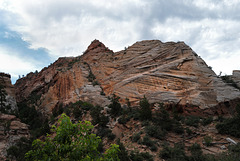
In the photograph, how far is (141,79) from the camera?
23391 mm

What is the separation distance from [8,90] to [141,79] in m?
33.8

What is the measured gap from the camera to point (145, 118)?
52.9ft

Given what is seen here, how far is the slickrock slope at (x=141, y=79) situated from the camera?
18.6 m

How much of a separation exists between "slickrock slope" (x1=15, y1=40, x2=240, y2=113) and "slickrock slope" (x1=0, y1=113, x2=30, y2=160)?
8350 millimetres

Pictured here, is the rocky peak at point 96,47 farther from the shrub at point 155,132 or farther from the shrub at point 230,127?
the shrub at point 230,127

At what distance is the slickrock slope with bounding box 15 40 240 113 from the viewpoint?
18.6 metres

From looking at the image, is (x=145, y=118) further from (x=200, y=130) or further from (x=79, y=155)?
(x=79, y=155)

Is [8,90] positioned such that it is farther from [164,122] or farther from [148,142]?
[164,122]

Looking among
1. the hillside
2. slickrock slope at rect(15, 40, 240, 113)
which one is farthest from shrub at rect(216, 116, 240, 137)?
slickrock slope at rect(15, 40, 240, 113)

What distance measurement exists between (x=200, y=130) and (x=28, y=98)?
42.3 meters

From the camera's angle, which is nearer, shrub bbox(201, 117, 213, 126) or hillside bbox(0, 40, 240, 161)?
hillside bbox(0, 40, 240, 161)

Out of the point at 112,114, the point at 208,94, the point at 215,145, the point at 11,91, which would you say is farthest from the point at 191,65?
the point at 11,91

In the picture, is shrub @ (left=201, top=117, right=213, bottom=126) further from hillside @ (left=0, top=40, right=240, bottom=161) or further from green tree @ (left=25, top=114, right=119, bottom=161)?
green tree @ (left=25, top=114, right=119, bottom=161)

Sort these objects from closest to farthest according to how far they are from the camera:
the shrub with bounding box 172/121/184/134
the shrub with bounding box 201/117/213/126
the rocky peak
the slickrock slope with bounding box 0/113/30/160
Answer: the shrub with bounding box 172/121/184/134, the shrub with bounding box 201/117/213/126, the slickrock slope with bounding box 0/113/30/160, the rocky peak
